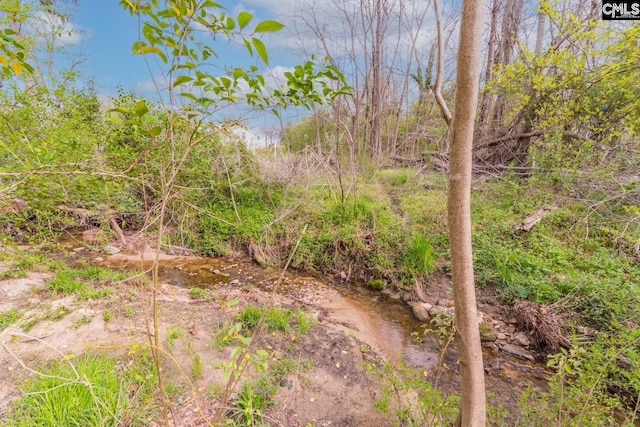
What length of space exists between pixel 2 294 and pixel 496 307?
17.3 ft

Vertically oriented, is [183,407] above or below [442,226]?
below

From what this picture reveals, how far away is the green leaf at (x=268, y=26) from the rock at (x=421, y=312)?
337 centimetres

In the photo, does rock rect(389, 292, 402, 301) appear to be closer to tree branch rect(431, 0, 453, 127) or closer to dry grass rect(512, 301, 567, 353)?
dry grass rect(512, 301, 567, 353)

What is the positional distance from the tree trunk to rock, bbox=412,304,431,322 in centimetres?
219

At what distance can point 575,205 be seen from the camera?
4.18 metres

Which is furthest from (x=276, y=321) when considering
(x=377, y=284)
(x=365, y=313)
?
(x=377, y=284)

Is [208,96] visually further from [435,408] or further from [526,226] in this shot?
[526,226]

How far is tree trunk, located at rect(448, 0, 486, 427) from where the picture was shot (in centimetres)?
84

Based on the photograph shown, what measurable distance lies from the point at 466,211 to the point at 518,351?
2694 mm

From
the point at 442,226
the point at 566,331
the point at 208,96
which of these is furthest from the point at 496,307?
the point at 208,96

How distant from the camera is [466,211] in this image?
3.11 feet

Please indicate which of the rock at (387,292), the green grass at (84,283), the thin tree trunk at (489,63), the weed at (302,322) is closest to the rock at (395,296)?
the rock at (387,292)

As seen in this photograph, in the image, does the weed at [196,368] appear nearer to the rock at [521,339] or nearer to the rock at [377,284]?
the rock at [377,284]

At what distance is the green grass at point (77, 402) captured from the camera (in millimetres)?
1296
